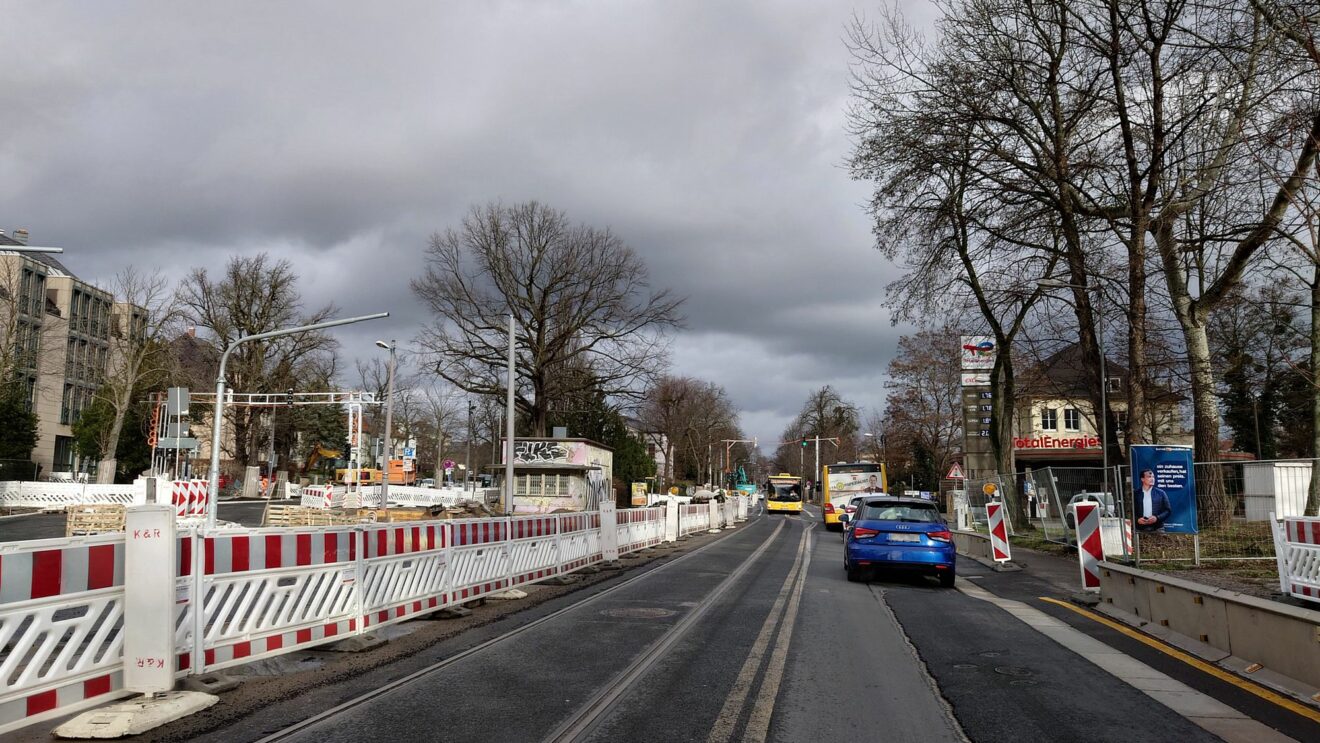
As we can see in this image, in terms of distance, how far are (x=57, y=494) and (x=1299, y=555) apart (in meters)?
46.0

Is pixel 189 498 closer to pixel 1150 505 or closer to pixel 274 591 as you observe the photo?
pixel 274 591

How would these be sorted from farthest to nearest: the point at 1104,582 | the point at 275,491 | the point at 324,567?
the point at 275,491 < the point at 1104,582 < the point at 324,567

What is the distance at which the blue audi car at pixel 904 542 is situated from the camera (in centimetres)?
1507

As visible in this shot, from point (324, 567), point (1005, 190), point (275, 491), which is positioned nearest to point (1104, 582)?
point (324, 567)

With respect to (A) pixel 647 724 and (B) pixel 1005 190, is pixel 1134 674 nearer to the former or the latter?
(A) pixel 647 724

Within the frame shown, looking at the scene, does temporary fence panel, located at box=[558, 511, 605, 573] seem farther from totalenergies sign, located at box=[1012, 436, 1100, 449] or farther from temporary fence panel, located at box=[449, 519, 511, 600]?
totalenergies sign, located at box=[1012, 436, 1100, 449]

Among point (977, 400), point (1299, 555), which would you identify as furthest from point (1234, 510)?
point (977, 400)

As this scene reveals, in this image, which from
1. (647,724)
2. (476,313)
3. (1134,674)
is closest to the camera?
(647,724)

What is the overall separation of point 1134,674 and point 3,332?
5741 centimetres

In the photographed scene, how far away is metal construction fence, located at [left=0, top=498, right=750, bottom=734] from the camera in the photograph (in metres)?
5.50

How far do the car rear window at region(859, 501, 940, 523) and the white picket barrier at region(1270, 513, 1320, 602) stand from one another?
541 centimetres

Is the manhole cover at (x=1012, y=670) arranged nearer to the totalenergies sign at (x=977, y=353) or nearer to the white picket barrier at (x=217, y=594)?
the white picket barrier at (x=217, y=594)

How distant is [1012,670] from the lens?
7621 mm

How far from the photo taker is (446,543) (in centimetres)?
1129
